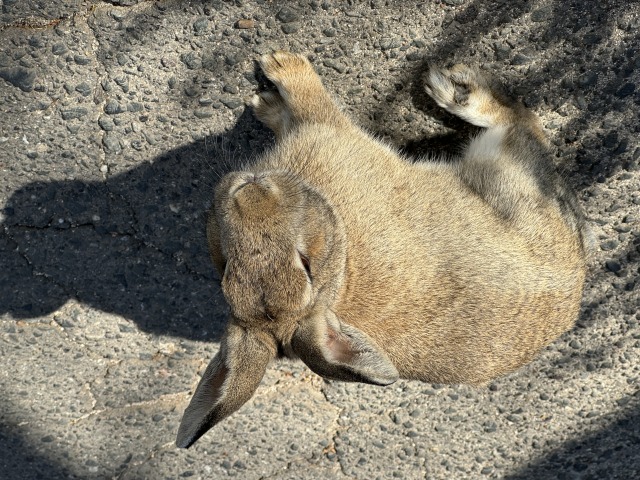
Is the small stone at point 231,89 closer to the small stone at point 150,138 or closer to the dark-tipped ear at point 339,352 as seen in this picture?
the small stone at point 150,138

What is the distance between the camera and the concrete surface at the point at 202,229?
12.2ft

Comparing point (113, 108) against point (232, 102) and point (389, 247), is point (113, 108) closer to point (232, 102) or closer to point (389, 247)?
point (232, 102)

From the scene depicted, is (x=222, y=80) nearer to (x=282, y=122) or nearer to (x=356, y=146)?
(x=282, y=122)

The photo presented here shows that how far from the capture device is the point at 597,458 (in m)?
4.81

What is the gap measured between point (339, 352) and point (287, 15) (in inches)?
77.1

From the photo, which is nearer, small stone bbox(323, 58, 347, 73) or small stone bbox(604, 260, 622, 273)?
small stone bbox(323, 58, 347, 73)

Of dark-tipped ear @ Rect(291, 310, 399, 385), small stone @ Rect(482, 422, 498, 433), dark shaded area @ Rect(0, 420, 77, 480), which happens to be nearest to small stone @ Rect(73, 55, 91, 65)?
dark-tipped ear @ Rect(291, 310, 399, 385)

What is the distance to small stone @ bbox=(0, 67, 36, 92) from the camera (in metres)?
3.71

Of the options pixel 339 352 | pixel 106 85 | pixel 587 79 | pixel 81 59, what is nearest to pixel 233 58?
pixel 106 85

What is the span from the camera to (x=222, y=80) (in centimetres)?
384

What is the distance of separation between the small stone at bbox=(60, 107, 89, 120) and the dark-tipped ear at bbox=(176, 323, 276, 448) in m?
1.70

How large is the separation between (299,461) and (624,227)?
2679 millimetres

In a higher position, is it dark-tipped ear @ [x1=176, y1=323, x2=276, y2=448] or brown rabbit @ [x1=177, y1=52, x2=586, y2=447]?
brown rabbit @ [x1=177, y1=52, x2=586, y2=447]

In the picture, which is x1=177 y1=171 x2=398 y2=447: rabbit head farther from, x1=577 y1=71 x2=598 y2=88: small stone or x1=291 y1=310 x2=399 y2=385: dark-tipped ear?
x1=577 y1=71 x2=598 y2=88: small stone
